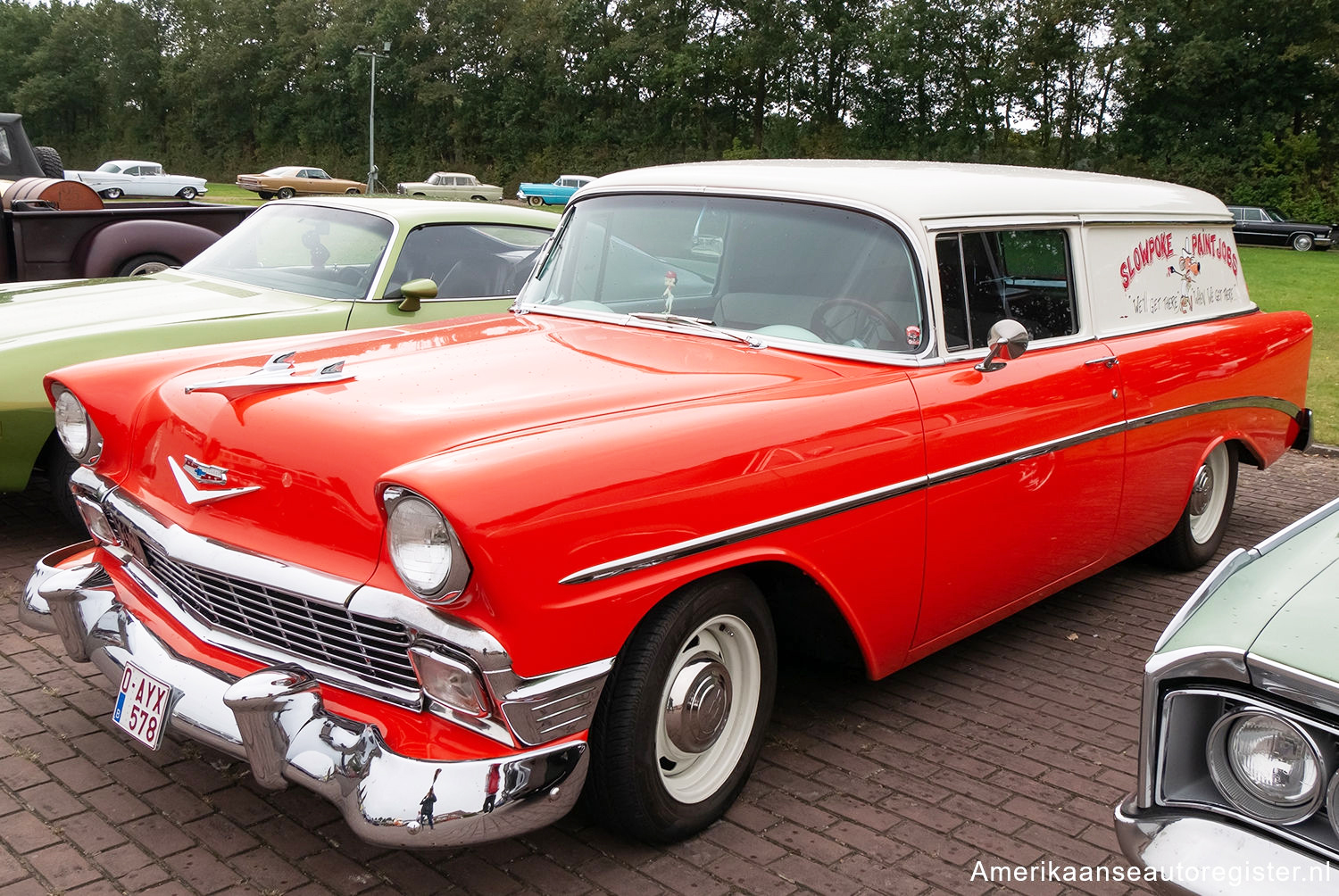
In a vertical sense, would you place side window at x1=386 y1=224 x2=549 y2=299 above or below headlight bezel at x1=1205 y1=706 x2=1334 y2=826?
above

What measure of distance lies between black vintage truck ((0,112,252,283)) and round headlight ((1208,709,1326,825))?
285 inches

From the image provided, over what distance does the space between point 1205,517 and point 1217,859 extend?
145 inches

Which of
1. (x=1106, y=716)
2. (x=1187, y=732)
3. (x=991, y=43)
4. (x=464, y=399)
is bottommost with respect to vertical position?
(x=1106, y=716)

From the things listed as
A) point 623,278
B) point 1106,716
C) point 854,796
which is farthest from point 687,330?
point 1106,716

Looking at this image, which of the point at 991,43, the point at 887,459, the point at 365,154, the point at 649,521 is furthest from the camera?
the point at 365,154

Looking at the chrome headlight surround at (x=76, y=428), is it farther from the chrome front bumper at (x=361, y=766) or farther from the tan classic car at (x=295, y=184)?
the tan classic car at (x=295, y=184)

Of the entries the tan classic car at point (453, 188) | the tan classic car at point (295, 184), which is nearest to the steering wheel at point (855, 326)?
the tan classic car at point (453, 188)

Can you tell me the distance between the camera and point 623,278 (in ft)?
12.7

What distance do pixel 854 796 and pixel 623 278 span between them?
186cm

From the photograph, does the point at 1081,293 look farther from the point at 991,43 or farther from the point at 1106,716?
the point at 991,43

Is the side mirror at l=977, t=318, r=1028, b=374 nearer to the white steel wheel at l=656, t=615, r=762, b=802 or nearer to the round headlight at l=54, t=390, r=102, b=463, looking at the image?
the white steel wheel at l=656, t=615, r=762, b=802

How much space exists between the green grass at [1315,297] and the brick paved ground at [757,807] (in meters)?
5.75

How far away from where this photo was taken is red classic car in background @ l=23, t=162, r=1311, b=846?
2.30 m

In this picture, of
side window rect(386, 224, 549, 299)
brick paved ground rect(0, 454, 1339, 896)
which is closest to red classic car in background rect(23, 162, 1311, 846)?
brick paved ground rect(0, 454, 1339, 896)
